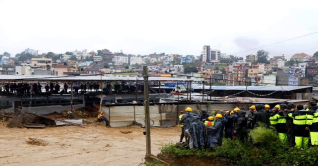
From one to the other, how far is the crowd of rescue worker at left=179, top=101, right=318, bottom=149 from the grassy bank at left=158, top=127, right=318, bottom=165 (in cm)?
45

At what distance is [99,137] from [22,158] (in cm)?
515

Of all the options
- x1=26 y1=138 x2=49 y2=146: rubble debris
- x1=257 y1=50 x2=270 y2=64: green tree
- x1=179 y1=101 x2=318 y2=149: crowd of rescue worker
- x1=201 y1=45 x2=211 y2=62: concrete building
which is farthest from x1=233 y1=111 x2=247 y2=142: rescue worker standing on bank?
x1=201 y1=45 x2=211 y2=62: concrete building

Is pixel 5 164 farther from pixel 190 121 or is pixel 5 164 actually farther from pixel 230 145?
pixel 230 145

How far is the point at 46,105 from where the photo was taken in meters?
24.7

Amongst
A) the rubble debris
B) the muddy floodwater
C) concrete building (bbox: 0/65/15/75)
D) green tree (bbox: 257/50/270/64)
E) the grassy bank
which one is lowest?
the muddy floodwater

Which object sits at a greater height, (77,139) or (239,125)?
(239,125)

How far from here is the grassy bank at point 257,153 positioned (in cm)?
857

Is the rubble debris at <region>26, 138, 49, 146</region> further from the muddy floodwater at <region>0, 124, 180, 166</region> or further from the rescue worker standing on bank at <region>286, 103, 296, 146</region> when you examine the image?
the rescue worker standing on bank at <region>286, 103, 296, 146</region>

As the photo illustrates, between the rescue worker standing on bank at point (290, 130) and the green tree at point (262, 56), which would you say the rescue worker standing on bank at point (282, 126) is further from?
the green tree at point (262, 56)

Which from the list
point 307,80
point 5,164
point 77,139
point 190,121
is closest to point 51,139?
point 77,139

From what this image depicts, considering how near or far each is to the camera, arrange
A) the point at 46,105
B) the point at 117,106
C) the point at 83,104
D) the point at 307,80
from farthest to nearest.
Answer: the point at 307,80, the point at 83,104, the point at 46,105, the point at 117,106

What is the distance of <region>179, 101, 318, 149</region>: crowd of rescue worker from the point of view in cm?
939

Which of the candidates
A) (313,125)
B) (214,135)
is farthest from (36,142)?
(313,125)

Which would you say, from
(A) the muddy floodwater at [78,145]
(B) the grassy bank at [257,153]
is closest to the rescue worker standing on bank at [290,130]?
(B) the grassy bank at [257,153]
